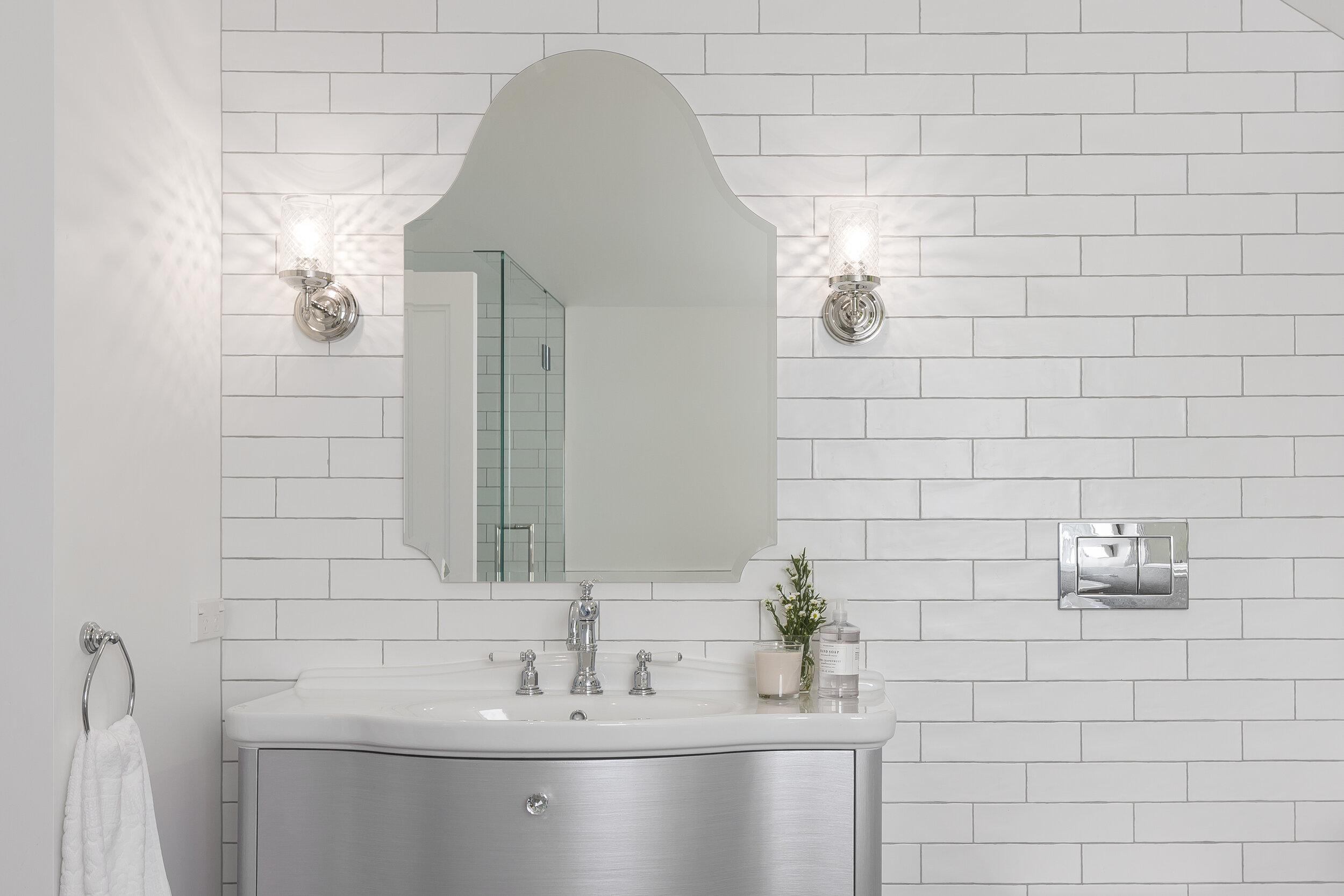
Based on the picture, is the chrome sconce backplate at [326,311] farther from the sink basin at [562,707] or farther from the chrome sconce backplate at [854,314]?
the chrome sconce backplate at [854,314]

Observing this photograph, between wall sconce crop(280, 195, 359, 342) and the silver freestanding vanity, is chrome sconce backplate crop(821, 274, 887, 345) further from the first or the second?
wall sconce crop(280, 195, 359, 342)

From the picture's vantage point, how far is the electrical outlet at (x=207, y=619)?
72.4 inches

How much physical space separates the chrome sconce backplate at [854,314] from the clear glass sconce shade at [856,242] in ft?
0.16

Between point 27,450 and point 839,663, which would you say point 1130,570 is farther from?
point 27,450

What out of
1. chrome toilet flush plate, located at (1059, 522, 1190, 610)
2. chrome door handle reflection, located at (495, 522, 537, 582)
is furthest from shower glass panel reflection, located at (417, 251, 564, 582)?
chrome toilet flush plate, located at (1059, 522, 1190, 610)

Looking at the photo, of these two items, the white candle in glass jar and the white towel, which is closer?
the white towel

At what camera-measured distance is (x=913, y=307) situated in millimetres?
1961

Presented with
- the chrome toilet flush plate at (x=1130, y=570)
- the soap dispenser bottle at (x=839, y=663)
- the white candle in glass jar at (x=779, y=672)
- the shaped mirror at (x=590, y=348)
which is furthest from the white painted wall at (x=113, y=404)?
the chrome toilet flush plate at (x=1130, y=570)

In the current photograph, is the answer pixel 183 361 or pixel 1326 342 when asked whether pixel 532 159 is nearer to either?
pixel 183 361

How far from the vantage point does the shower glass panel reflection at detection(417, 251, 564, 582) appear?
76.6 inches

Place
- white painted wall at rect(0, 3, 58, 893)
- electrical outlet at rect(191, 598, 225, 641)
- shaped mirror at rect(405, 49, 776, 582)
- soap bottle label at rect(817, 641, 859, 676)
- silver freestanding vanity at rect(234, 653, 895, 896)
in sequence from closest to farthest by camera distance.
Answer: white painted wall at rect(0, 3, 58, 893) < silver freestanding vanity at rect(234, 653, 895, 896) < soap bottle label at rect(817, 641, 859, 676) < electrical outlet at rect(191, 598, 225, 641) < shaped mirror at rect(405, 49, 776, 582)

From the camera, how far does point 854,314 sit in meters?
1.92

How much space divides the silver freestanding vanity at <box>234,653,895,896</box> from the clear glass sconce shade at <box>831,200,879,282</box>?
33.9 inches

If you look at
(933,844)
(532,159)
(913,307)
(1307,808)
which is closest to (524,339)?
(532,159)
